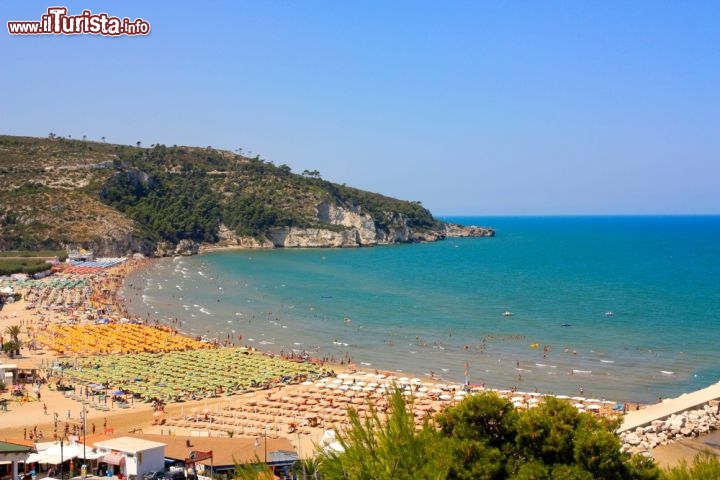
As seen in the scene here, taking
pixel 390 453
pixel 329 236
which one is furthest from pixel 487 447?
pixel 329 236

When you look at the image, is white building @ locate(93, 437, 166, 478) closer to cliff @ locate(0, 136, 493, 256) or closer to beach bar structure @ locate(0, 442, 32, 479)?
beach bar structure @ locate(0, 442, 32, 479)

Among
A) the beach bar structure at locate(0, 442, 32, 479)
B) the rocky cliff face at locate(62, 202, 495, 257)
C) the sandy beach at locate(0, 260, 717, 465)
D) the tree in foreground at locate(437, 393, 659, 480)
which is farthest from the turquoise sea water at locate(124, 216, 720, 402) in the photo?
the tree in foreground at locate(437, 393, 659, 480)

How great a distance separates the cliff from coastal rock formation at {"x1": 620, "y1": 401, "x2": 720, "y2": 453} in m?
90.3

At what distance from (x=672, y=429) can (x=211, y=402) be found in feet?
Answer: 62.3

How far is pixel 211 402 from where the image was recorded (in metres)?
32.6

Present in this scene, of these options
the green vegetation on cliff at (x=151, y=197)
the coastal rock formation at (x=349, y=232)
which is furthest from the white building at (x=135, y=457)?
the coastal rock formation at (x=349, y=232)

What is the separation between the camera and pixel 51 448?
2194cm

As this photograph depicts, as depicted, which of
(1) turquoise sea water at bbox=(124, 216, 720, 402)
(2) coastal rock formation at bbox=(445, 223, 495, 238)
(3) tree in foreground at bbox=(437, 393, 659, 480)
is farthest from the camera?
(2) coastal rock formation at bbox=(445, 223, 495, 238)

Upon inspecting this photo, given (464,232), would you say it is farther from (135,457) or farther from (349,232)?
(135,457)

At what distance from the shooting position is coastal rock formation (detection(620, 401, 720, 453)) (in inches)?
993

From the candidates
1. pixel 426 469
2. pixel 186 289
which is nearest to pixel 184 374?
pixel 426 469

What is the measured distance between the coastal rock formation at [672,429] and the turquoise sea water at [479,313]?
15.3ft

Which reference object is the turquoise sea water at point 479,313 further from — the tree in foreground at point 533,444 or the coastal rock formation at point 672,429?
the tree in foreground at point 533,444

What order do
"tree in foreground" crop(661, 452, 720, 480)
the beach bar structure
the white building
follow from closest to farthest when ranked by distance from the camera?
1. "tree in foreground" crop(661, 452, 720, 480)
2. the white building
3. the beach bar structure
